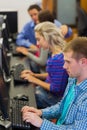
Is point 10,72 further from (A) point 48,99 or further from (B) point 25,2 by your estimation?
(B) point 25,2

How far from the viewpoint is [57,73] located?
2.57 meters

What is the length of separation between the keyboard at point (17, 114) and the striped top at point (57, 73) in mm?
326

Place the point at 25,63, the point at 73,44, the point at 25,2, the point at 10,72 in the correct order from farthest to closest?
the point at 25,2
the point at 25,63
the point at 10,72
the point at 73,44

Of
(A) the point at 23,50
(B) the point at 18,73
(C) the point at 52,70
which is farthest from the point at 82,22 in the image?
(C) the point at 52,70

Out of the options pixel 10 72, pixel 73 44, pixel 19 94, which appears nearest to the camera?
pixel 73 44

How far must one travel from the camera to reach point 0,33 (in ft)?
11.1

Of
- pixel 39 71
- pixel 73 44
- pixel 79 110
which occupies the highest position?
pixel 73 44

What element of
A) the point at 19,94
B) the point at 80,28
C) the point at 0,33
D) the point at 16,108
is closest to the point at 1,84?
the point at 16,108

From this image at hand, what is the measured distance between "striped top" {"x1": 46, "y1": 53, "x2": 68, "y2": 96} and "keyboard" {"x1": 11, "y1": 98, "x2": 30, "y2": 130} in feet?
1.07

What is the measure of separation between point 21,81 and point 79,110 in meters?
1.29

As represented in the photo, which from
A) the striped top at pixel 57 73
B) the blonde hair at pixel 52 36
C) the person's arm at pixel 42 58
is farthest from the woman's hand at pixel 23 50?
the striped top at pixel 57 73

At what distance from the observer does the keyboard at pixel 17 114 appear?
78.5 inches

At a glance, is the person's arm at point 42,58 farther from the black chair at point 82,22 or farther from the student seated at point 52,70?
the black chair at point 82,22

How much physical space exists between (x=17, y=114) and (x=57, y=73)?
0.58 metres
